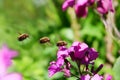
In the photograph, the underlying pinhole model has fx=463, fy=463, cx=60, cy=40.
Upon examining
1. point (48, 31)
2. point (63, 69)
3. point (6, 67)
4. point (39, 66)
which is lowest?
point (63, 69)

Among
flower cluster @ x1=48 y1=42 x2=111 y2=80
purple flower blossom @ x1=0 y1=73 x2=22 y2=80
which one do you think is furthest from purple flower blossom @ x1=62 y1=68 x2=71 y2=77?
purple flower blossom @ x1=0 y1=73 x2=22 y2=80

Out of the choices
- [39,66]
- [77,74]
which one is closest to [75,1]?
[77,74]

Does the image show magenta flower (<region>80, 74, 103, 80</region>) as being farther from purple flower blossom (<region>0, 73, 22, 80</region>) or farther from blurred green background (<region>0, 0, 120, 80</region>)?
blurred green background (<region>0, 0, 120, 80</region>)

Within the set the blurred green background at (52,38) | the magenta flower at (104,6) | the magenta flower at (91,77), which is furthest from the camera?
the blurred green background at (52,38)

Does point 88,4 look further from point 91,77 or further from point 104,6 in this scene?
point 91,77

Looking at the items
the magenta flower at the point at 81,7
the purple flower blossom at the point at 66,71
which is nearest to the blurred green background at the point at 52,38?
the magenta flower at the point at 81,7

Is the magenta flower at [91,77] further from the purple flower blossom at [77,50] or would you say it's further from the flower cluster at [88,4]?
the flower cluster at [88,4]

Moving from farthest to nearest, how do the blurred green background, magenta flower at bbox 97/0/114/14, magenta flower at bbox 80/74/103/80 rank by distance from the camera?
the blurred green background → magenta flower at bbox 97/0/114/14 → magenta flower at bbox 80/74/103/80

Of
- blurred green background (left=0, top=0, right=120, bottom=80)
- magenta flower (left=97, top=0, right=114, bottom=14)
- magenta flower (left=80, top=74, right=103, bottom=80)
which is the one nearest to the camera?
magenta flower (left=80, top=74, right=103, bottom=80)

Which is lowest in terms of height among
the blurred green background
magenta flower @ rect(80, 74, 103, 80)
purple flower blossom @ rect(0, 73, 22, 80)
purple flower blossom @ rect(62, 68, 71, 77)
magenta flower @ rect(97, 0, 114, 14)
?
magenta flower @ rect(80, 74, 103, 80)

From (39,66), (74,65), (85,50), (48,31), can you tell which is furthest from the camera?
(48,31)

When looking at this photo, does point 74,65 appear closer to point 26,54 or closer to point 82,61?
point 82,61
